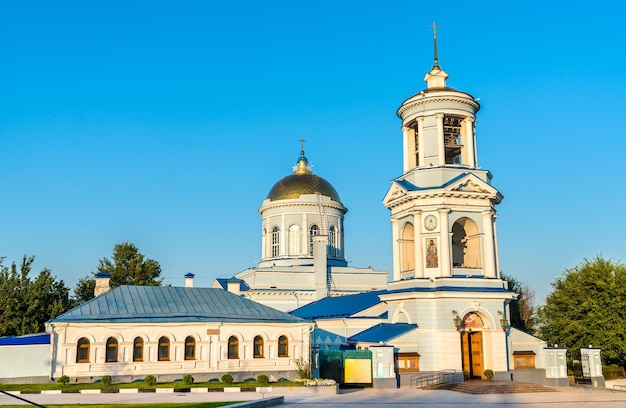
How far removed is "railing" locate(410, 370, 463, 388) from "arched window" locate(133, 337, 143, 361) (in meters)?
12.0

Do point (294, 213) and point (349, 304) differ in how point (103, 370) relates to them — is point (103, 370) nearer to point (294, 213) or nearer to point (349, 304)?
point (349, 304)

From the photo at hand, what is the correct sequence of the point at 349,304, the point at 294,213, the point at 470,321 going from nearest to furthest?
the point at 470,321 → the point at 349,304 → the point at 294,213

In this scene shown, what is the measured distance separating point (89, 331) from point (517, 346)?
1922cm

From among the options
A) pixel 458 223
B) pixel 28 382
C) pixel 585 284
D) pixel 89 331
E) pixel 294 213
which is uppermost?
pixel 294 213

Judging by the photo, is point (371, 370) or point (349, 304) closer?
point (371, 370)

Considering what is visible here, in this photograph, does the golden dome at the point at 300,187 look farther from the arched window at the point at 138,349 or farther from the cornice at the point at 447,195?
the arched window at the point at 138,349

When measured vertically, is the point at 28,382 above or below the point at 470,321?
below

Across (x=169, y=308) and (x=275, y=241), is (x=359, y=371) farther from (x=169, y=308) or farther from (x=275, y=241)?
(x=275, y=241)

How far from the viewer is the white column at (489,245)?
29438 millimetres

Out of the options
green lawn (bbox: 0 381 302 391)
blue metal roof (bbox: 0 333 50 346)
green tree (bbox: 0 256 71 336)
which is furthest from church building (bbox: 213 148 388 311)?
blue metal roof (bbox: 0 333 50 346)

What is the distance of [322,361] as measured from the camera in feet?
97.2

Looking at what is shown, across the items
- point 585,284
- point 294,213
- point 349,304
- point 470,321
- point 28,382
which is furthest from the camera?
point 294,213

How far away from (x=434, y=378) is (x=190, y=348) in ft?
36.3

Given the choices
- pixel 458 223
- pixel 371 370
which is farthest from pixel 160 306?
pixel 458 223
